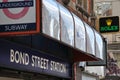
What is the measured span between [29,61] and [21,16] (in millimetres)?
3599

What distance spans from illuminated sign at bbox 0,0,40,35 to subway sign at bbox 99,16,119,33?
10149 mm

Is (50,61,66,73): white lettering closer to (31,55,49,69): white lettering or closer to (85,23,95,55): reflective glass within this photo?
(31,55,49,69): white lettering

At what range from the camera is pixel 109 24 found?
821 inches

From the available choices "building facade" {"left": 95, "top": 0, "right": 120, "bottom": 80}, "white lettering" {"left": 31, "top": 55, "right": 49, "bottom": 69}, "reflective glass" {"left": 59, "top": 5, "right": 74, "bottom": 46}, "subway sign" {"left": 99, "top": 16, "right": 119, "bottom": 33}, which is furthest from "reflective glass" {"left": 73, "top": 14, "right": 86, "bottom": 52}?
"building facade" {"left": 95, "top": 0, "right": 120, "bottom": 80}

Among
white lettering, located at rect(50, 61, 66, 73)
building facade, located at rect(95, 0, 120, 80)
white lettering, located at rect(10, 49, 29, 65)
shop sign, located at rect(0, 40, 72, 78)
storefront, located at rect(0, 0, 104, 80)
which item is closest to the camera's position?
storefront, located at rect(0, 0, 104, 80)

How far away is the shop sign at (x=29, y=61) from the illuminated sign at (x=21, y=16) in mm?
1539

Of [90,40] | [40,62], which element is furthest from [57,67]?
[40,62]

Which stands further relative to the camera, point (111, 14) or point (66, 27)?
point (111, 14)

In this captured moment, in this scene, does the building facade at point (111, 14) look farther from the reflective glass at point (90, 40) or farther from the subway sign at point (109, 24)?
the reflective glass at point (90, 40)

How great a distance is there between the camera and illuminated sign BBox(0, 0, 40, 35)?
10559 mm

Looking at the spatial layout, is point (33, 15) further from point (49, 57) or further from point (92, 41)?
point (92, 41)

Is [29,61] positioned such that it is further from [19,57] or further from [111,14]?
[111,14]

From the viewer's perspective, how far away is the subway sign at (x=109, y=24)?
20.5m

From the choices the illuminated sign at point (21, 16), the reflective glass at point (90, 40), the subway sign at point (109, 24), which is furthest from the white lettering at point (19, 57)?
the subway sign at point (109, 24)
